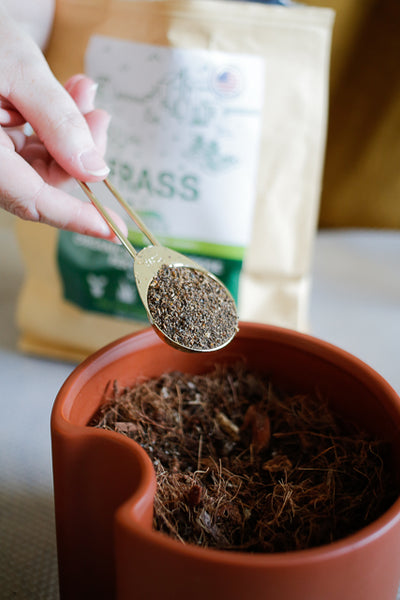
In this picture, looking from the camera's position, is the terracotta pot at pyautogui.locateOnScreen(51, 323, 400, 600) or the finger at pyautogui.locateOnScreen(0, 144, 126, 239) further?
the finger at pyautogui.locateOnScreen(0, 144, 126, 239)

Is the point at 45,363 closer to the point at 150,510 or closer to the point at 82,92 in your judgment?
the point at 82,92

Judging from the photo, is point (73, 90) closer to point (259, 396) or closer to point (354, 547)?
point (259, 396)

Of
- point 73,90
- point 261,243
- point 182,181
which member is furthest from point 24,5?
point 261,243

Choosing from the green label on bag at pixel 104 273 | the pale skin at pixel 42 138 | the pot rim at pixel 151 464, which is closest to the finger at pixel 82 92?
the pale skin at pixel 42 138

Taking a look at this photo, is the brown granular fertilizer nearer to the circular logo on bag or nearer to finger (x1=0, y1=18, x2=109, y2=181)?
finger (x1=0, y1=18, x2=109, y2=181)

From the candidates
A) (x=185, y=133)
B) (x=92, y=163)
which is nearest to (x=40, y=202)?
(x=92, y=163)

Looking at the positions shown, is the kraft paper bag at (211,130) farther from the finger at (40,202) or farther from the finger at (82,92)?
the finger at (40,202)

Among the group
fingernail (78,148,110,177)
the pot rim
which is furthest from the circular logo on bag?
the pot rim
